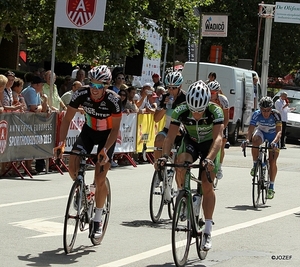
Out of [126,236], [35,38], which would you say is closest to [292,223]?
[126,236]

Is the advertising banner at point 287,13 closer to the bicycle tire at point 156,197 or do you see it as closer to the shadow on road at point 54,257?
the bicycle tire at point 156,197

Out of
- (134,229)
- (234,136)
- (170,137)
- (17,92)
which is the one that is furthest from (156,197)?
(234,136)

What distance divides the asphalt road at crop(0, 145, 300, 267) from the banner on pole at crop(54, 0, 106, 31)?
3.12m

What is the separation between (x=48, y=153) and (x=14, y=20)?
232 inches

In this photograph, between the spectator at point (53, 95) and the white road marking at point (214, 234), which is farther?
the spectator at point (53, 95)

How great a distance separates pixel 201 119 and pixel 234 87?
1862 centimetres

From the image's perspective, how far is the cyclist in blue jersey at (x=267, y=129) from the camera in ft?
46.5

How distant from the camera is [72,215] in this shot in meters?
8.98

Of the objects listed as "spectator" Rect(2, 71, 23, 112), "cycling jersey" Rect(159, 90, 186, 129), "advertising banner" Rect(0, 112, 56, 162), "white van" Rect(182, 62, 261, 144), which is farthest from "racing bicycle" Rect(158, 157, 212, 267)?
"white van" Rect(182, 62, 261, 144)

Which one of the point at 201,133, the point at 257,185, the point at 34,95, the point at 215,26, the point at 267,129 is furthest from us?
the point at 215,26

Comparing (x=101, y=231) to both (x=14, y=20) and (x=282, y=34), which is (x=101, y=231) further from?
(x=282, y=34)

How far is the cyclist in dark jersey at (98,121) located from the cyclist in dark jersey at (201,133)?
663mm

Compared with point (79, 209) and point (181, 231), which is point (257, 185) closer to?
point (79, 209)

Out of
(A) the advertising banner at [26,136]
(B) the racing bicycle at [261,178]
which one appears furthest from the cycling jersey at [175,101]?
(A) the advertising banner at [26,136]
